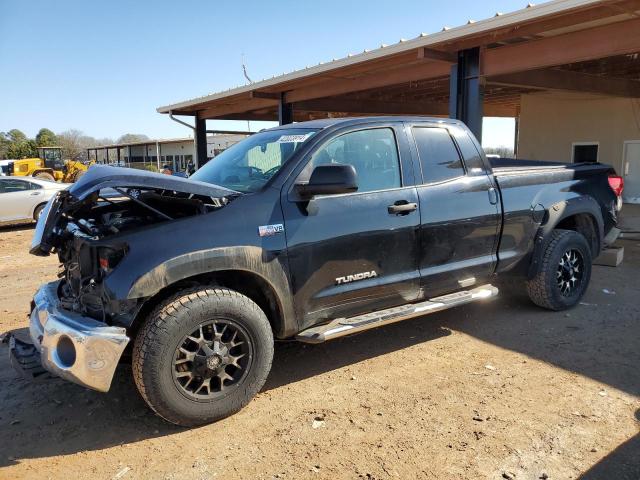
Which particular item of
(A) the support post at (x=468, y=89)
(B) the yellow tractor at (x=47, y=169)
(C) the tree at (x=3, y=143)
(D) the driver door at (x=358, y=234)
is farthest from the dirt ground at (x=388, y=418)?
(C) the tree at (x=3, y=143)

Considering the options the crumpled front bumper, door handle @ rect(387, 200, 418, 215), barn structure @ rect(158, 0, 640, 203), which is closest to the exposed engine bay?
the crumpled front bumper

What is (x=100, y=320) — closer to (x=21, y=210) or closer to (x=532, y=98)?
(x=21, y=210)

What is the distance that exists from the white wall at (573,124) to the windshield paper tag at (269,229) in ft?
52.0

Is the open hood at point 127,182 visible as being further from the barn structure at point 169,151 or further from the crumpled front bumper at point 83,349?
the barn structure at point 169,151

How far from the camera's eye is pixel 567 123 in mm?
17297

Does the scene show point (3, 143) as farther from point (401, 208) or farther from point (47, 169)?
point (401, 208)

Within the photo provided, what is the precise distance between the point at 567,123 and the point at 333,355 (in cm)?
1607

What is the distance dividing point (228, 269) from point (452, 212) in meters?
2.03

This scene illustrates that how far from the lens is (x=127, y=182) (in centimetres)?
304

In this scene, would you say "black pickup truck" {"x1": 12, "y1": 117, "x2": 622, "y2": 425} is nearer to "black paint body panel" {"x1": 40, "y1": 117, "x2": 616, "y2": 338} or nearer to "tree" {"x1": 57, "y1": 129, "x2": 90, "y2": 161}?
"black paint body panel" {"x1": 40, "y1": 117, "x2": 616, "y2": 338}

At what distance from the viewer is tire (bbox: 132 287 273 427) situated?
9.99 ft

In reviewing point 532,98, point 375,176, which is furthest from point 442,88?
point 375,176

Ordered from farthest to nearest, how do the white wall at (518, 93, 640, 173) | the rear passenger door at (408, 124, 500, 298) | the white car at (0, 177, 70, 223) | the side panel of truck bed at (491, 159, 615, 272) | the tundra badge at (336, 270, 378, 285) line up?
the white wall at (518, 93, 640, 173) → the white car at (0, 177, 70, 223) → the side panel of truck bed at (491, 159, 615, 272) → the rear passenger door at (408, 124, 500, 298) → the tundra badge at (336, 270, 378, 285)

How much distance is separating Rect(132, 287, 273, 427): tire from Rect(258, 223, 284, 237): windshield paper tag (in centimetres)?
43
